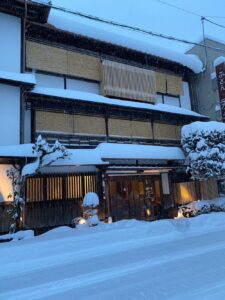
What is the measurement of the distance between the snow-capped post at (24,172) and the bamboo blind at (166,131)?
7707mm

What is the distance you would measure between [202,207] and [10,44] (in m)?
12.3

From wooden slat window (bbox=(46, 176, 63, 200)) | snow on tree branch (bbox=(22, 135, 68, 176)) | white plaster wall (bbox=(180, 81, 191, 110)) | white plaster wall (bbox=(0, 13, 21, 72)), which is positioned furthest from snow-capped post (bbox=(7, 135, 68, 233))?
white plaster wall (bbox=(180, 81, 191, 110))

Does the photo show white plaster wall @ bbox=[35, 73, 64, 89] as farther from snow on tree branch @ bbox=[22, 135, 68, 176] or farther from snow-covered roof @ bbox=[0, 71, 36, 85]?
snow on tree branch @ bbox=[22, 135, 68, 176]

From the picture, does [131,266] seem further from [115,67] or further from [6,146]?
[115,67]

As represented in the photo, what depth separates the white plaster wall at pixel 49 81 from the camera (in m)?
14.3

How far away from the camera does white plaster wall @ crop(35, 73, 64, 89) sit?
14333 mm

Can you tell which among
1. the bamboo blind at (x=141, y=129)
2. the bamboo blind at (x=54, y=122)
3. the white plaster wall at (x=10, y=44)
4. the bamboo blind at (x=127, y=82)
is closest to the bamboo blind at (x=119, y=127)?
the bamboo blind at (x=141, y=129)

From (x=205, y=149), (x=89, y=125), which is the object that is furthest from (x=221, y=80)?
(x=89, y=125)

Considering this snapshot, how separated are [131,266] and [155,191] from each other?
11.4m

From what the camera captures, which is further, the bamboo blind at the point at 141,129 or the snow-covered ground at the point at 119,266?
the bamboo blind at the point at 141,129

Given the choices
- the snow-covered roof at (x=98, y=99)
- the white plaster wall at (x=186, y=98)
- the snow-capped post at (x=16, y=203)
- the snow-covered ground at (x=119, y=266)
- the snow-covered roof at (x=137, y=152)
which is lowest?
the snow-covered ground at (x=119, y=266)

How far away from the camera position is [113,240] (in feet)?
25.4

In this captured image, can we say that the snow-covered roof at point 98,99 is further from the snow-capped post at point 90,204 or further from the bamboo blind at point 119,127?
→ the snow-capped post at point 90,204

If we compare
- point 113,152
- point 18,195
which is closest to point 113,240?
point 18,195
